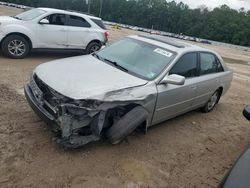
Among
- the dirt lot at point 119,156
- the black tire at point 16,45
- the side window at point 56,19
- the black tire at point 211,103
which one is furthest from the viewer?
the side window at point 56,19

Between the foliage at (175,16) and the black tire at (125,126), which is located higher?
the black tire at (125,126)

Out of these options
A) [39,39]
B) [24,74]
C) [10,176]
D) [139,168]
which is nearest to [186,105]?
[139,168]

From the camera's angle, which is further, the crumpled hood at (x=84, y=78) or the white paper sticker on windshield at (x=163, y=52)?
the white paper sticker on windshield at (x=163, y=52)

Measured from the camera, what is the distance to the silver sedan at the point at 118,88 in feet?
12.9

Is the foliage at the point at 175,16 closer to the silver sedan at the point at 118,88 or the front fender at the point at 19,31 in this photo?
the front fender at the point at 19,31

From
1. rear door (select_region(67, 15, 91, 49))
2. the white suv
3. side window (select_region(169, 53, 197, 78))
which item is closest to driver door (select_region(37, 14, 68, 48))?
the white suv

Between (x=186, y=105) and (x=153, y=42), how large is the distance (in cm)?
141

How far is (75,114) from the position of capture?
12.6 feet

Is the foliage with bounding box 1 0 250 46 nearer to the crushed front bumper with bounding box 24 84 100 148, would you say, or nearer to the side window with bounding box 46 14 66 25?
the side window with bounding box 46 14 66 25

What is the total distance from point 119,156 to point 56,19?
6.63 metres

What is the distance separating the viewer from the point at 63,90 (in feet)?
12.9

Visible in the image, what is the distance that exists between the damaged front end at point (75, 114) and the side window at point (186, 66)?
1.26 meters

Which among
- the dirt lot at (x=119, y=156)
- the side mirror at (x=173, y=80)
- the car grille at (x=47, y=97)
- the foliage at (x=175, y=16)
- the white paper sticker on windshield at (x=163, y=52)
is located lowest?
the foliage at (x=175, y=16)

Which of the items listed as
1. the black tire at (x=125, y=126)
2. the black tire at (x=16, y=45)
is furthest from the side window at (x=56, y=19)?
the black tire at (x=125, y=126)
